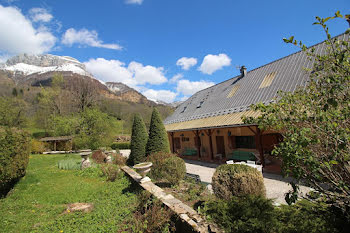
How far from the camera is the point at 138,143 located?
12.6 m

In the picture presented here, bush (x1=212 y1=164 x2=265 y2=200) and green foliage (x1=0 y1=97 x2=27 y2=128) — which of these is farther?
green foliage (x1=0 y1=97 x2=27 y2=128)

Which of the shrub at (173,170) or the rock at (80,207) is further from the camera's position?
the shrub at (173,170)

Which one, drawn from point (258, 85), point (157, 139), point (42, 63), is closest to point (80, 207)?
point (157, 139)

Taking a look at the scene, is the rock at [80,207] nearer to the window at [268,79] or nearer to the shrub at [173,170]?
the shrub at [173,170]

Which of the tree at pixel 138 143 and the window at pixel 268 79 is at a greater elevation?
the window at pixel 268 79

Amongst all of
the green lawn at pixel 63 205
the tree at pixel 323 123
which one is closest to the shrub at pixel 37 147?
the green lawn at pixel 63 205

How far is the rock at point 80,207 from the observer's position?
5298 mm

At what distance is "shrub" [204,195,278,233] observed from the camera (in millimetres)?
2914

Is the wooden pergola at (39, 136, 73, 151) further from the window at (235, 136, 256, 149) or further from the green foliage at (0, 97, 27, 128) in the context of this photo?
the window at (235, 136, 256, 149)

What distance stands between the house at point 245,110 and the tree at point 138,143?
318cm

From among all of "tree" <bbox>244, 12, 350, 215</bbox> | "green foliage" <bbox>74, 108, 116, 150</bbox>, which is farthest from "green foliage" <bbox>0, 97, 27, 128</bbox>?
"tree" <bbox>244, 12, 350, 215</bbox>

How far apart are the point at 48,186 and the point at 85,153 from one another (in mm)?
3508

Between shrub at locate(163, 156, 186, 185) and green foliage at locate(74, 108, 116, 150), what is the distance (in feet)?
46.5

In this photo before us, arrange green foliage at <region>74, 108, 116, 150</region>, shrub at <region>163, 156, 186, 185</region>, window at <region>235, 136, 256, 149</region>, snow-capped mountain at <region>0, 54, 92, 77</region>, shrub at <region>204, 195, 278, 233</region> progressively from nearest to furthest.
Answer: shrub at <region>204, 195, 278, 233</region> → shrub at <region>163, 156, 186, 185</region> → window at <region>235, 136, 256, 149</region> → green foliage at <region>74, 108, 116, 150</region> → snow-capped mountain at <region>0, 54, 92, 77</region>
